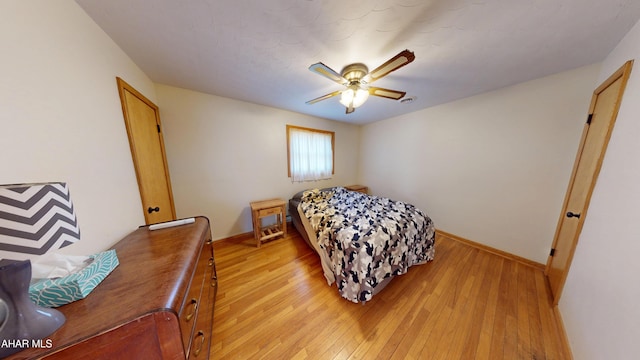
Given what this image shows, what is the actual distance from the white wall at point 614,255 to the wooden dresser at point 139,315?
2015 millimetres

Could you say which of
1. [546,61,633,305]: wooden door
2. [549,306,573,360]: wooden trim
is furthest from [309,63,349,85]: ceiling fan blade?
[549,306,573,360]: wooden trim

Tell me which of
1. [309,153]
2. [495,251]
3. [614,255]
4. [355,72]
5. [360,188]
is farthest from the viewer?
[360,188]

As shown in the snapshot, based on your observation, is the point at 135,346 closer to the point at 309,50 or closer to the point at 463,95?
the point at 309,50

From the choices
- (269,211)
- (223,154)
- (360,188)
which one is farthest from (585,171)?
(223,154)

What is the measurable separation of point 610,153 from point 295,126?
3.18 m

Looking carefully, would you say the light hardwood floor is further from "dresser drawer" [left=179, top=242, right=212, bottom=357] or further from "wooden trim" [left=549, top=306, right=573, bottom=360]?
"dresser drawer" [left=179, top=242, right=212, bottom=357]

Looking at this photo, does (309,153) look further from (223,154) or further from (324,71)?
(324,71)

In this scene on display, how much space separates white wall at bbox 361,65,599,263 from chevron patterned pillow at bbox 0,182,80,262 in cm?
355

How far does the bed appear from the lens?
1475 mm

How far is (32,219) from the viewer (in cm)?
49

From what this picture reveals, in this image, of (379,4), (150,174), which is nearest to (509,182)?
(379,4)

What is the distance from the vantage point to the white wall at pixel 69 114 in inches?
25.5

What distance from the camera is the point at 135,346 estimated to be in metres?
0.56

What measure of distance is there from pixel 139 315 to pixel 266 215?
75.3 inches
